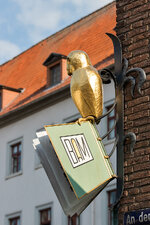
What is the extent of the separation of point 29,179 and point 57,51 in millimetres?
6194

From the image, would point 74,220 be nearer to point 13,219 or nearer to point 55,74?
point 13,219

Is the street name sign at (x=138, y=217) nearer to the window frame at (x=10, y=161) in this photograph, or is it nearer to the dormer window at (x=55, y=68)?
the window frame at (x=10, y=161)

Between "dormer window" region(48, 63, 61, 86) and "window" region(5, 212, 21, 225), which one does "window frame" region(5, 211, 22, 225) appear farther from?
"dormer window" region(48, 63, 61, 86)

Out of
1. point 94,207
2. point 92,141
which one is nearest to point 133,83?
point 92,141

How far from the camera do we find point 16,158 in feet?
83.5

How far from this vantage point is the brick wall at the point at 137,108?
19.0 ft

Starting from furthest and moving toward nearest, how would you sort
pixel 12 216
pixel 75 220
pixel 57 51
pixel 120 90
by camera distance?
pixel 57 51
pixel 12 216
pixel 75 220
pixel 120 90

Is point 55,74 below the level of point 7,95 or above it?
above

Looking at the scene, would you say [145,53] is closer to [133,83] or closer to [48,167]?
[133,83]

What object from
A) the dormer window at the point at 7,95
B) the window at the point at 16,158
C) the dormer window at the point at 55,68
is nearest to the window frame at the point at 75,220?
the window at the point at 16,158

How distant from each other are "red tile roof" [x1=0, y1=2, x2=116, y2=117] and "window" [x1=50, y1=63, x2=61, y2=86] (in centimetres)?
41

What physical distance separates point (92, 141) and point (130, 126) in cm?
45

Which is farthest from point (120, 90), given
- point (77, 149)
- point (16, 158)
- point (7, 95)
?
point (7, 95)

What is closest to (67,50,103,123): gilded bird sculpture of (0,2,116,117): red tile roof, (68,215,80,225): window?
(68,215,80,225): window
